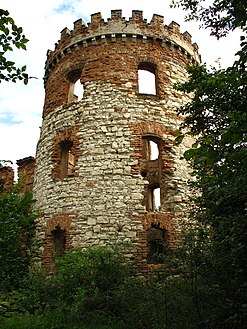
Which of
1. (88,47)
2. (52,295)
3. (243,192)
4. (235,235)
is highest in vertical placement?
(88,47)

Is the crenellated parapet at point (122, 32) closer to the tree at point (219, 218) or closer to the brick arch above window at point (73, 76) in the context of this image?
the brick arch above window at point (73, 76)

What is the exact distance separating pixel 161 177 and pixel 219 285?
5647mm

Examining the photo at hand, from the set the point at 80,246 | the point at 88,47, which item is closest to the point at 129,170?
the point at 80,246

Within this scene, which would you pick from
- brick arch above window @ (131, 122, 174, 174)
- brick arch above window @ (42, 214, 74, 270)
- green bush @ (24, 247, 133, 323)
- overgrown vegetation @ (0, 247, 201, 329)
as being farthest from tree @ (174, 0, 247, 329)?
brick arch above window @ (42, 214, 74, 270)

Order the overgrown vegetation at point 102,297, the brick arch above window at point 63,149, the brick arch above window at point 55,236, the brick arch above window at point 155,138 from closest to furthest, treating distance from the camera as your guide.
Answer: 1. the overgrown vegetation at point 102,297
2. the brick arch above window at point 55,236
3. the brick arch above window at point 155,138
4. the brick arch above window at point 63,149

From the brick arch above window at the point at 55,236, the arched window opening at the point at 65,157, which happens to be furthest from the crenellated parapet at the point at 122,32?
the brick arch above window at the point at 55,236

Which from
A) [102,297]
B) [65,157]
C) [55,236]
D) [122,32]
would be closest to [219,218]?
[102,297]

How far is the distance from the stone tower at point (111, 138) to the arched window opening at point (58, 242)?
0.03m

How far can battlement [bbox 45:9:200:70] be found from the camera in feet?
42.4

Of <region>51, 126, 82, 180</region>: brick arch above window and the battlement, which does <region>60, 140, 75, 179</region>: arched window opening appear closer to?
<region>51, 126, 82, 180</region>: brick arch above window

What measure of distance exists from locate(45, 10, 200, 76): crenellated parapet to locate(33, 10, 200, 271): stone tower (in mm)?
39

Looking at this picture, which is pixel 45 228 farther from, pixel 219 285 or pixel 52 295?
pixel 219 285

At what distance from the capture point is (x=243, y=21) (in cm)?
270

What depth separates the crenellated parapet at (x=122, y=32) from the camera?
12928 mm
